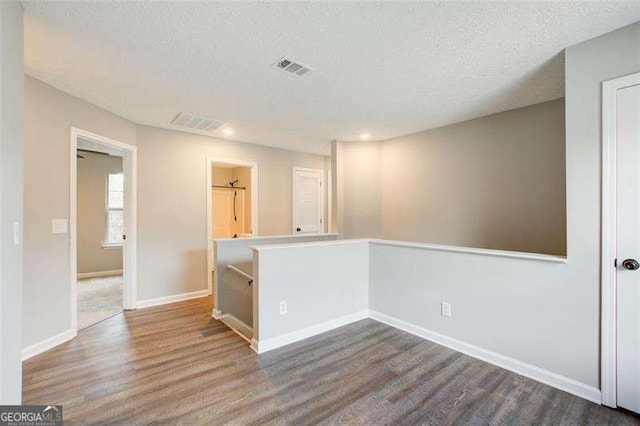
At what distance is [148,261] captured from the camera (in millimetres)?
3971

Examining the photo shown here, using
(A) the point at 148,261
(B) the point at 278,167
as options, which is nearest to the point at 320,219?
(B) the point at 278,167

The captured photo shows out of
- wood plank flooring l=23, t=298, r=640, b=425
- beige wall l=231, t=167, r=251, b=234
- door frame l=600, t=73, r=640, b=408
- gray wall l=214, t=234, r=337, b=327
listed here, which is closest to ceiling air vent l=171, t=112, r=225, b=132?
beige wall l=231, t=167, r=251, b=234

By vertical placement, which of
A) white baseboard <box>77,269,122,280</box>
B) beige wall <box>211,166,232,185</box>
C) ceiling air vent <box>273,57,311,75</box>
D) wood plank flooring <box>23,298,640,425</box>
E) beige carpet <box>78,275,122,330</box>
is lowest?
wood plank flooring <box>23,298,640,425</box>

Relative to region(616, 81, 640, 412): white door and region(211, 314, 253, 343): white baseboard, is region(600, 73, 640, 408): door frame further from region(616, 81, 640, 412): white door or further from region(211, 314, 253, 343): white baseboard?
region(211, 314, 253, 343): white baseboard

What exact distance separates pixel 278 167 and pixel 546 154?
4.07 meters

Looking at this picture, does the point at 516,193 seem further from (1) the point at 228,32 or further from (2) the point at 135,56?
(2) the point at 135,56

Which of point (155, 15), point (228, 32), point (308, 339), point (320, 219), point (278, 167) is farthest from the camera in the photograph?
point (320, 219)

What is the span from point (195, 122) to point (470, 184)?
384cm

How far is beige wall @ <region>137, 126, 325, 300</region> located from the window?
A: 2.82m

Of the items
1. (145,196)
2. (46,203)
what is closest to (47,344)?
(46,203)

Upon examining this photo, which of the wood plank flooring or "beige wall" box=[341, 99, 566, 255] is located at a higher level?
"beige wall" box=[341, 99, 566, 255]

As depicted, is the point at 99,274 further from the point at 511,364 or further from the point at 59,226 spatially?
the point at 511,364

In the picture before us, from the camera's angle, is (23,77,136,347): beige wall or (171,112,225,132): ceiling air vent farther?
(171,112,225,132): ceiling air vent

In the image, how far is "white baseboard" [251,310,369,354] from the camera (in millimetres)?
2684
